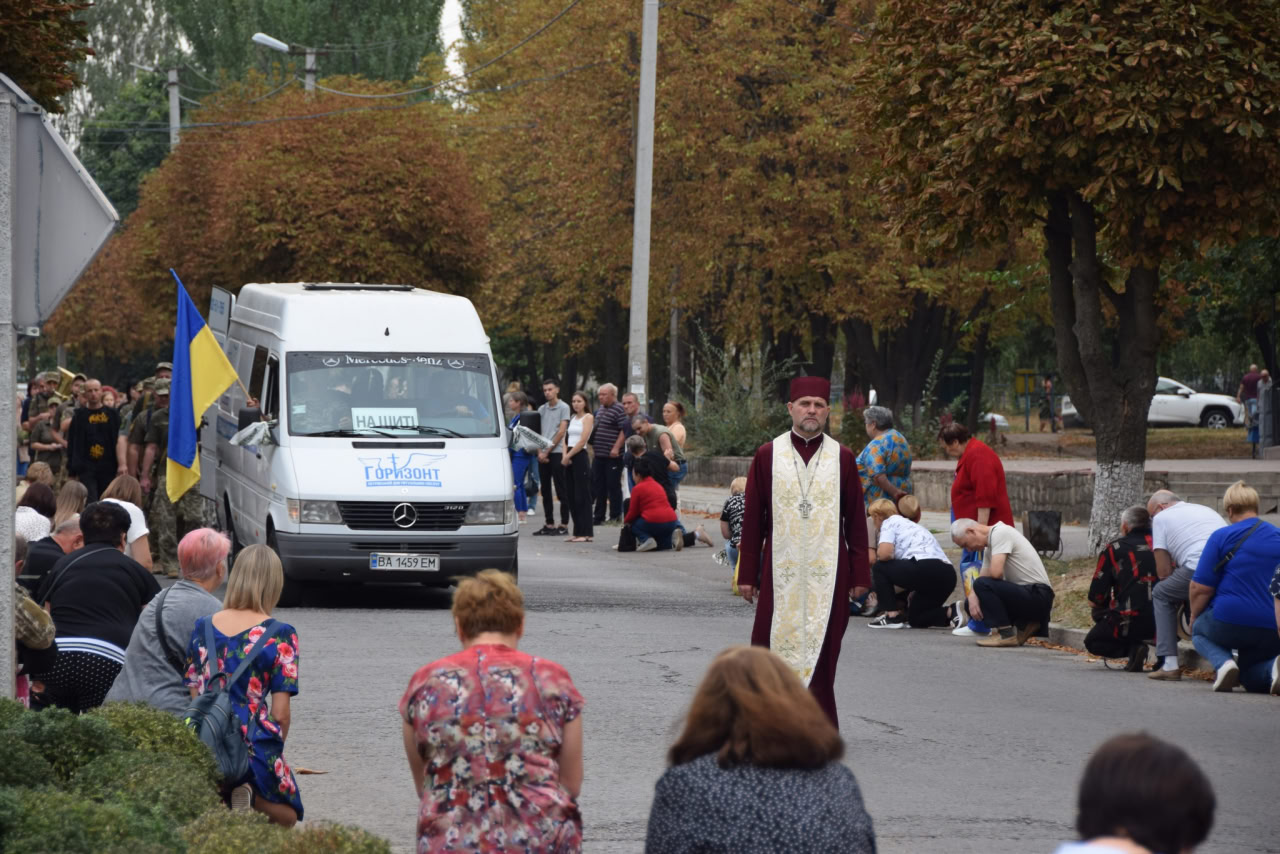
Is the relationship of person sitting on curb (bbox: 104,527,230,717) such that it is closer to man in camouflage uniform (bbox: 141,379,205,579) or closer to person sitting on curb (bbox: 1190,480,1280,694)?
person sitting on curb (bbox: 1190,480,1280,694)

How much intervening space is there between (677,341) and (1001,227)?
100ft

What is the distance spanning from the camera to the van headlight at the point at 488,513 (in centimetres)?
1573

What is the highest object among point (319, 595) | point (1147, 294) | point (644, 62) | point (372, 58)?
point (372, 58)

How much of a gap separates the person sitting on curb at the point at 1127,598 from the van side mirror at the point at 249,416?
6.93 meters

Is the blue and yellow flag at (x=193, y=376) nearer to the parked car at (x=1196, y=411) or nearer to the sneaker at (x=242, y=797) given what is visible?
the sneaker at (x=242, y=797)

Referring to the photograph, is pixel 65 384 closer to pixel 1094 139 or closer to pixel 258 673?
pixel 1094 139

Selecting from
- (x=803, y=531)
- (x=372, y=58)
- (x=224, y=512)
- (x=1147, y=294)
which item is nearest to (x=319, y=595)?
(x=224, y=512)

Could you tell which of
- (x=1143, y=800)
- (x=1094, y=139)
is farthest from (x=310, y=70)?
(x=1143, y=800)

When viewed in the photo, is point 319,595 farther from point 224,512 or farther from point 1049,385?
point 1049,385

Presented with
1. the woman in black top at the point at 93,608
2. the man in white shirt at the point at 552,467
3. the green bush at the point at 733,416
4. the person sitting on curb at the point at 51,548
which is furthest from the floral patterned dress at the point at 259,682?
the green bush at the point at 733,416

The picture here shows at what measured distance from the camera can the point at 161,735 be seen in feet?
21.7

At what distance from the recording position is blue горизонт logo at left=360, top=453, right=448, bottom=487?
51.1 feet

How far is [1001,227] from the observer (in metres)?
17.1

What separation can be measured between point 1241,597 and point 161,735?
7.35m
